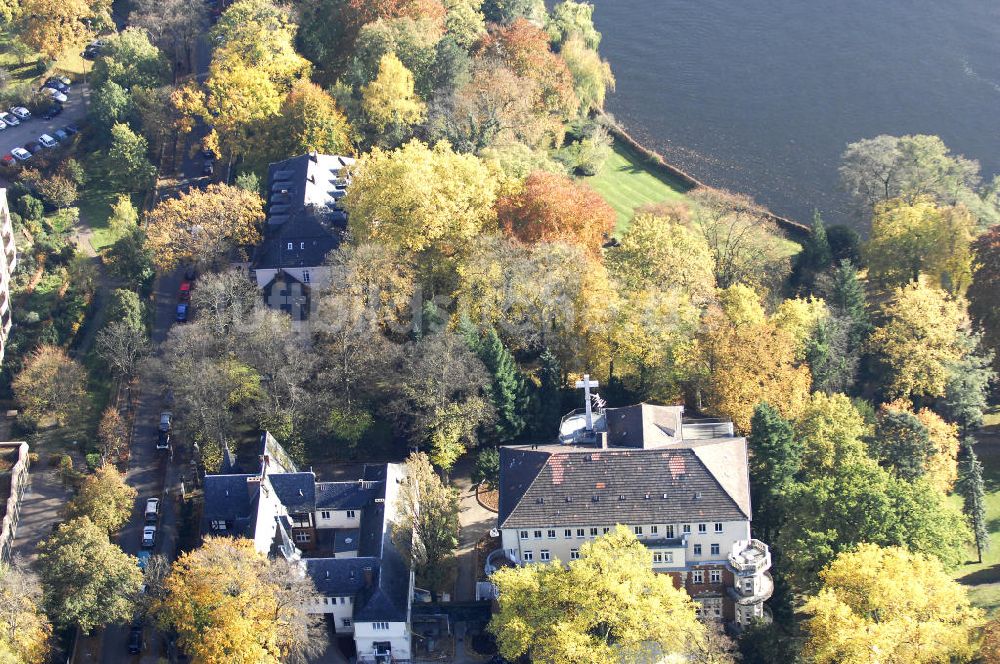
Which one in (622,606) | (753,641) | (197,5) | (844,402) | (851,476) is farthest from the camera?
(197,5)

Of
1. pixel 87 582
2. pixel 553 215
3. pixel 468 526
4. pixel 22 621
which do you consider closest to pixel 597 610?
pixel 468 526

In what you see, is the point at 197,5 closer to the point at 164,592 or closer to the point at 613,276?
the point at 613,276

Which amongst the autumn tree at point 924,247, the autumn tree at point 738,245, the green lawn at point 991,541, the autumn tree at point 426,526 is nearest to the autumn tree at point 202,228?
the autumn tree at point 426,526

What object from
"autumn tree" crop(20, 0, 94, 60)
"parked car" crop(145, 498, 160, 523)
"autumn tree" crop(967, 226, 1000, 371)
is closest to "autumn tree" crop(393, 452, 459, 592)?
"parked car" crop(145, 498, 160, 523)

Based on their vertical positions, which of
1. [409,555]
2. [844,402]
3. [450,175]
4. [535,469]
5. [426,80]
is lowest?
[409,555]

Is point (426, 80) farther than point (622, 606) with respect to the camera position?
Yes

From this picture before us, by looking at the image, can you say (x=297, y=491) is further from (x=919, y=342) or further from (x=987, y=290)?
(x=987, y=290)

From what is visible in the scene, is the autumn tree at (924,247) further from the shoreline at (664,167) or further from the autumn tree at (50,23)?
the autumn tree at (50,23)

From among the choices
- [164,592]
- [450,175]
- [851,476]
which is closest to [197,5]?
[450,175]
